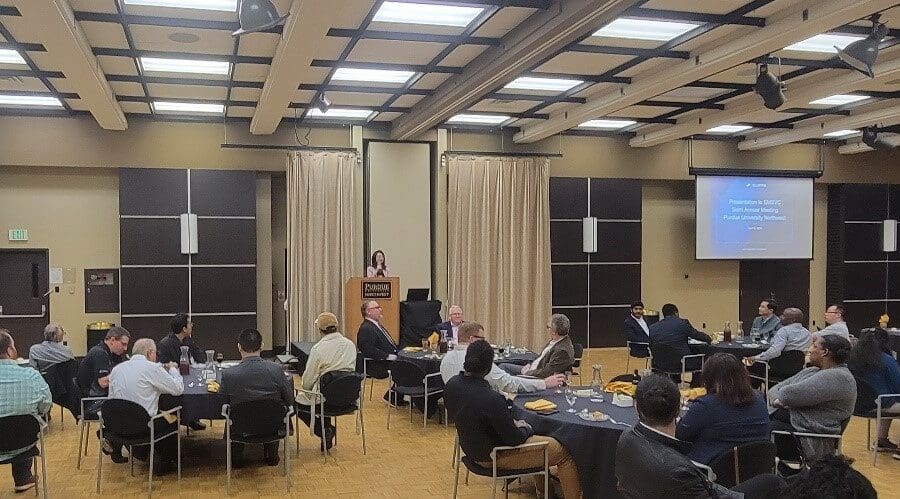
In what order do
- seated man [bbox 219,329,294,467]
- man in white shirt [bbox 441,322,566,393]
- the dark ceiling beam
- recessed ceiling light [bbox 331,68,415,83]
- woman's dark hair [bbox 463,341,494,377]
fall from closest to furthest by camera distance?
woman's dark hair [bbox 463,341,494,377], man in white shirt [bbox 441,322,566,393], seated man [bbox 219,329,294,467], the dark ceiling beam, recessed ceiling light [bbox 331,68,415,83]

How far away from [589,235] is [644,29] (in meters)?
6.55

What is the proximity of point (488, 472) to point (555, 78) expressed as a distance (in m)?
6.06

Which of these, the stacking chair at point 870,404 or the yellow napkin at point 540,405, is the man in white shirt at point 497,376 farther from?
the stacking chair at point 870,404

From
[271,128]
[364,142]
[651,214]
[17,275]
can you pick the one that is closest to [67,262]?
[17,275]

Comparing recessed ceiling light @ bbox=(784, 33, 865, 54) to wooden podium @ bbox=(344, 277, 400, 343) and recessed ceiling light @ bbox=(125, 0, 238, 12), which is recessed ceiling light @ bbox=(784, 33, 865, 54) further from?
wooden podium @ bbox=(344, 277, 400, 343)

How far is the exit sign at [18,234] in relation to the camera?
12055 millimetres

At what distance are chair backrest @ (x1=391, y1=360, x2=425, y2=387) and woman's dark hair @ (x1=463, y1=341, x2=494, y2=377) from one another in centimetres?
274

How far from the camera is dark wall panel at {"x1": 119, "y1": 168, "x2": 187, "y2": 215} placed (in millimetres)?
11992

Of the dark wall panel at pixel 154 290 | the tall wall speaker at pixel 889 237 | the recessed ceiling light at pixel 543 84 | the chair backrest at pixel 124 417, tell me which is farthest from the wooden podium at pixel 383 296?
the tall wall speaker at pixel 889 237

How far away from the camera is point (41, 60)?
8586 millimetres

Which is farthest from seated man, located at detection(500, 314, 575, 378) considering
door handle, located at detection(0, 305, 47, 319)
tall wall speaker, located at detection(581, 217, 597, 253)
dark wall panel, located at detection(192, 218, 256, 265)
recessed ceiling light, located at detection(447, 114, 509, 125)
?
door handle, located at detection(0, 305, 47, 319)

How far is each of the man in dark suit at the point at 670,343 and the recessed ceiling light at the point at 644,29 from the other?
129 inches

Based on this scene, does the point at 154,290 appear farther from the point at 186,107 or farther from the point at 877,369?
the point at 877,369

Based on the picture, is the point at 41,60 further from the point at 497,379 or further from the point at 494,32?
the point at 497,379
